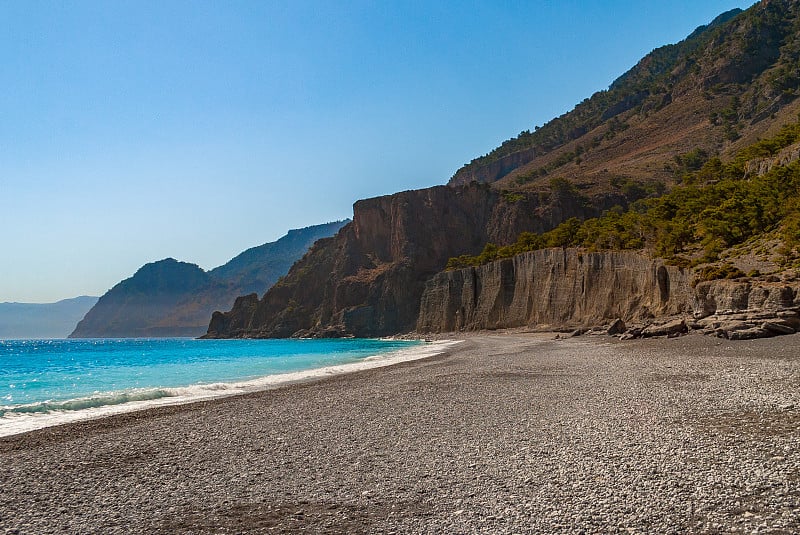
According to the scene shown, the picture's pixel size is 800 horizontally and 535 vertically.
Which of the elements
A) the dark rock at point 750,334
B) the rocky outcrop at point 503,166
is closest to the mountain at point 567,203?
the rocky outcrop at point 503,166

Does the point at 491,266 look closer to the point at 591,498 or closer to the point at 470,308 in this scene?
the point at 470,308

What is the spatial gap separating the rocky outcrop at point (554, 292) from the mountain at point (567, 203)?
40 cm

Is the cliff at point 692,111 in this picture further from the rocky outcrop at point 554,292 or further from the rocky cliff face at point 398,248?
the rocky outcrop at point 554,292

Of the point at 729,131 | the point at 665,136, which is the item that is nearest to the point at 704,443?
the point at 729,131

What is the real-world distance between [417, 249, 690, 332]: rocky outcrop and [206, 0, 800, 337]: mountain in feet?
1.31

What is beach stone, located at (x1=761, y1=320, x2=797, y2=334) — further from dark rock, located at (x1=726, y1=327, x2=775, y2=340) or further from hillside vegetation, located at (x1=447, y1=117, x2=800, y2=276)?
hillside vegetation, located at (x1=447, y1=117, x2=800, y2=276)

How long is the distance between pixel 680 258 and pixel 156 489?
43.2 metres

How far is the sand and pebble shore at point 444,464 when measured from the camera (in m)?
6.15

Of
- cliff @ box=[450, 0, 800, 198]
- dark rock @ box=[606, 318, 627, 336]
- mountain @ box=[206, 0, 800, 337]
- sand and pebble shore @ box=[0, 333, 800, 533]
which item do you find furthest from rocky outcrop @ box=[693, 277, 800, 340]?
cliff @ box=[450, 0, 800, 198]

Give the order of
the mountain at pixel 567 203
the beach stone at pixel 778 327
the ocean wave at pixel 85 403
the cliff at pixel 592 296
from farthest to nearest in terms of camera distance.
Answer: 1. the mountain at pixel 567 203
2. the cliff at pixel 592 296
3. the beach stone at pixel 778 327
4. the ocean wave at pixel 85 403

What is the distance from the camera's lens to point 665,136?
113 m

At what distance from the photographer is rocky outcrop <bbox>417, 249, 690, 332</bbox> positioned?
44062 millimetres

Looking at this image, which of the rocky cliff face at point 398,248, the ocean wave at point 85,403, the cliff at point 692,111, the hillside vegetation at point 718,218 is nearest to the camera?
the ocean wave at point 85,403

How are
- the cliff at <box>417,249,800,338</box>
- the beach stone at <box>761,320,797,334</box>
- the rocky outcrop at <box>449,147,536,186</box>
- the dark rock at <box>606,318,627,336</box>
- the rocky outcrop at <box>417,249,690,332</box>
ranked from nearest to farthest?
the beach stone at <box>761,320,797,334</box> → the cliff at <box>417,249,800,338</box> → the dark rock at <box>606,318,627,336</box> → the rocky outcrop at <box>417,249,690,332</box> → the rocky outcrop at <box>449,147,536,186</box>
